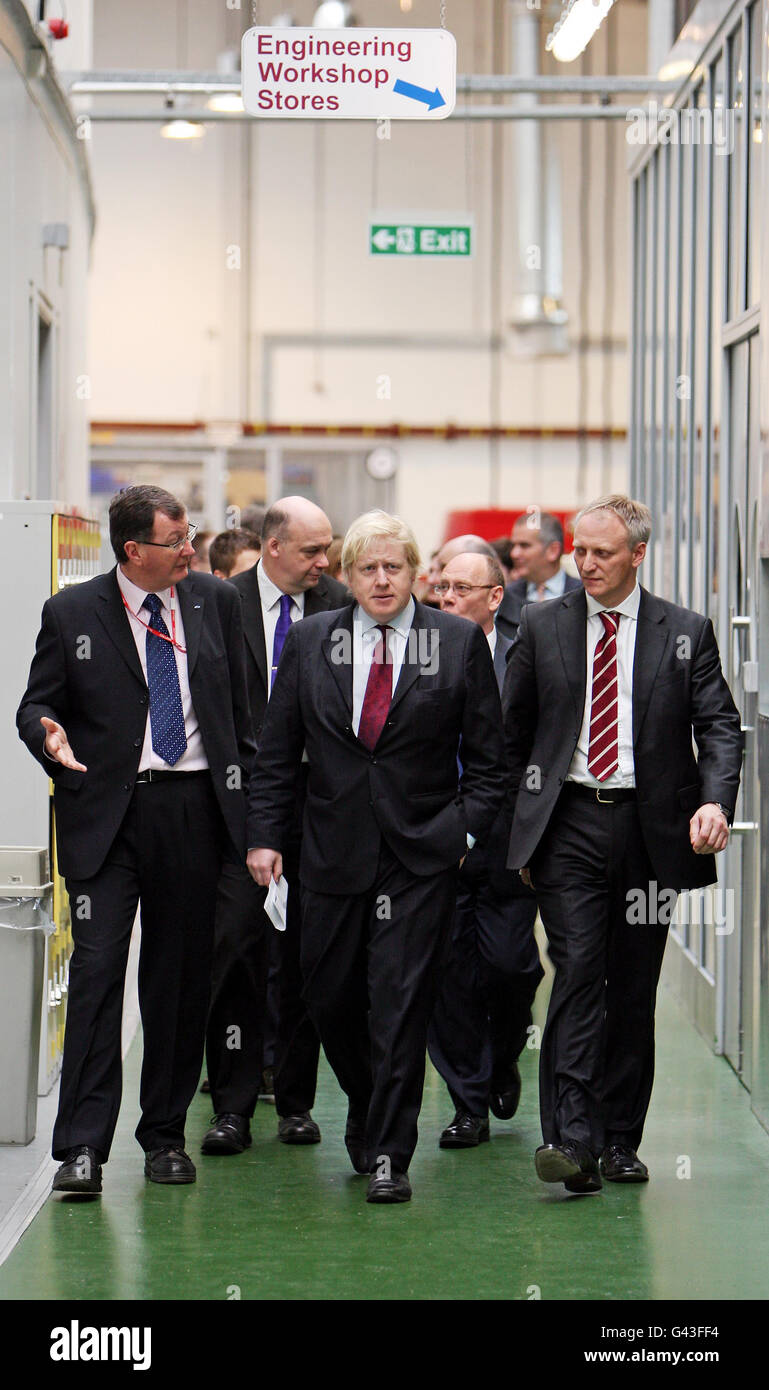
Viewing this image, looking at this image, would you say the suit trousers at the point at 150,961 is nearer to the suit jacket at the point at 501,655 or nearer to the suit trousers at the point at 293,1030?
the suit trousers at the point at 293,1030

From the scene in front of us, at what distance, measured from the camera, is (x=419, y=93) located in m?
5.28

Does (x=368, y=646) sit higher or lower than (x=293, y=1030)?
higher

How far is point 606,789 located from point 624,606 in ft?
1.52

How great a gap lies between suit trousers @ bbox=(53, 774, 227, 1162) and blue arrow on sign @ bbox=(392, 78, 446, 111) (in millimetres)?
2020

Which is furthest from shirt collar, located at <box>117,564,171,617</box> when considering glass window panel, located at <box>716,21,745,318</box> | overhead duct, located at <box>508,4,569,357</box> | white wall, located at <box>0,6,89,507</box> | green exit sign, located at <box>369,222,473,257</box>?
overhead duct, located at <box>508,4,569,357</box>

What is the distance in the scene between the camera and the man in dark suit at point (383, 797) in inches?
178

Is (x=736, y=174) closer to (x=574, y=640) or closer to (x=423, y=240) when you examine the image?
(x=574, y=640)

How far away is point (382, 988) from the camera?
4.54 m

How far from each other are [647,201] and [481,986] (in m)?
4.32

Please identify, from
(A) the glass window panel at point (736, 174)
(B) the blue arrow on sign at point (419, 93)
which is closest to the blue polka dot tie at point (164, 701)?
(B) the blue arrow on sign at point (419, 93)

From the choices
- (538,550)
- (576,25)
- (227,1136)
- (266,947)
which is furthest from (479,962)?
(538,550)

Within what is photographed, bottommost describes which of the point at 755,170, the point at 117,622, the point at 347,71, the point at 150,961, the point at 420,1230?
the point at 420,1230
